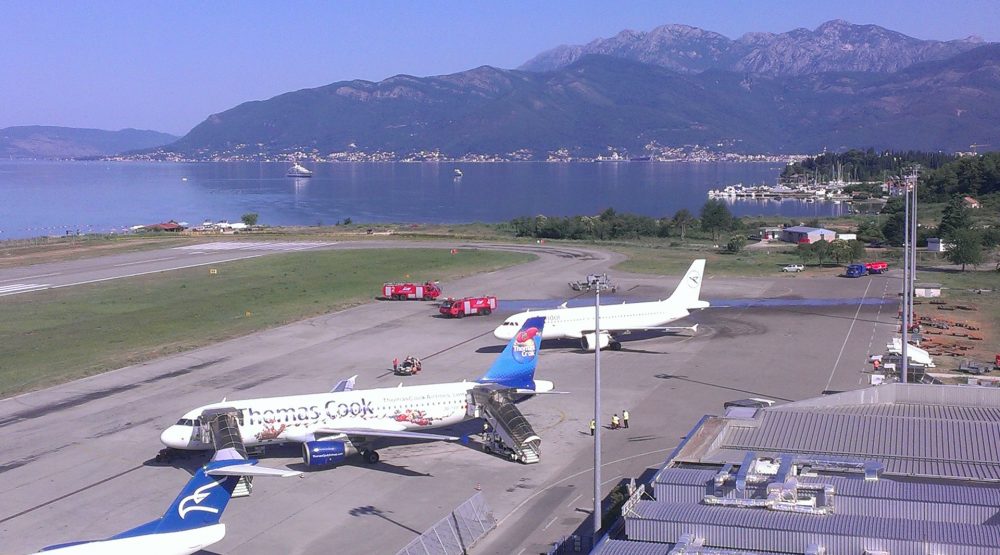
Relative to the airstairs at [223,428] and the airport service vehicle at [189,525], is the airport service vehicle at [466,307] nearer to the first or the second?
the airstairs at [223,428]

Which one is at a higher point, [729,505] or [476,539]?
[729,505]

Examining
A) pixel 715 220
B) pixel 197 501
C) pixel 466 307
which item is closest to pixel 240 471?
pixel 197 501

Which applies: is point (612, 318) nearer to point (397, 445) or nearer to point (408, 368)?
point (408, 368)

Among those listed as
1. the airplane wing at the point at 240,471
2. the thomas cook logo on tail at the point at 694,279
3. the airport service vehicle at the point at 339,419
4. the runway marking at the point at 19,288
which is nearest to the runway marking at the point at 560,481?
the airport service vehicle at the point at 339,419

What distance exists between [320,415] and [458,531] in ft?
38.2

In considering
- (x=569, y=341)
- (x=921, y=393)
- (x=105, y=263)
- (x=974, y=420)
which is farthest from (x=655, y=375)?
(x=105, y=263)

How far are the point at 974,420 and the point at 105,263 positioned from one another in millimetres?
115691

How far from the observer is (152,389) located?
57719mm

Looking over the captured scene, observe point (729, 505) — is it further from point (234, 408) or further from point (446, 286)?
point (446, 286)

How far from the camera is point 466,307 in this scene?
3297 inches

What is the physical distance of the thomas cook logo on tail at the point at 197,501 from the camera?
94.8ft

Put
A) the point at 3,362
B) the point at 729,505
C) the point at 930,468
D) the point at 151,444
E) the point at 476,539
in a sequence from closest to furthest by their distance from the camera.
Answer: the point at 729,505, the point at 930,468, the point at 476,539, the point at 151,444, the point at 3,362

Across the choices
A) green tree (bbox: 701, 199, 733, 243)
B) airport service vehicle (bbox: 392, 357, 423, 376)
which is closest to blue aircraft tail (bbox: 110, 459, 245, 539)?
airport service vehicle (bbox: 392, 357, 423, 376)

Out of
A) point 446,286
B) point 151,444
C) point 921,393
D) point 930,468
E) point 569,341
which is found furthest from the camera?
point 446,286
